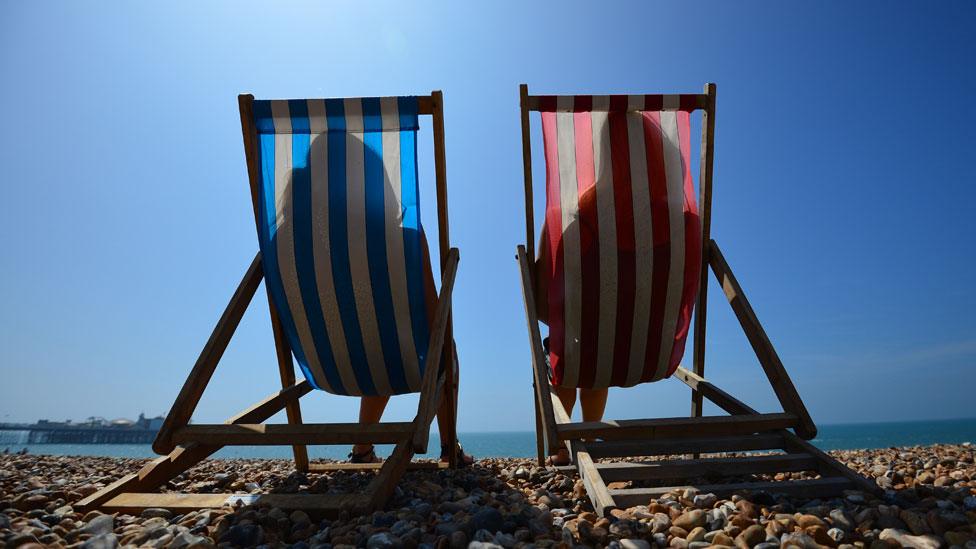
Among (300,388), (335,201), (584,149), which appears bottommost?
(300,388)

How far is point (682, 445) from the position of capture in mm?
2482

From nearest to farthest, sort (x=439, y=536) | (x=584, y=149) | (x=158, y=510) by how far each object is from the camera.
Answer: (x=439, y=536)
(x=158, y=510)
(x=584, y=149)

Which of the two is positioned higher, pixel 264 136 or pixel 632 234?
pixel 264 136

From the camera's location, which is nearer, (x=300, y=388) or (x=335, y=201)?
(x=335, y=201)

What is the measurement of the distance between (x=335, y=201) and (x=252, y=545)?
1644mm

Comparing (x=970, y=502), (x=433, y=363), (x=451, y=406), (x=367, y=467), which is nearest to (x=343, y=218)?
(x=433, y=363)

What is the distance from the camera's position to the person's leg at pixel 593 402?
3344mm

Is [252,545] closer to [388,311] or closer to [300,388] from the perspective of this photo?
[388,311]

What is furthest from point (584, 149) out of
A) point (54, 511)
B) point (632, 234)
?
point (54, 511)

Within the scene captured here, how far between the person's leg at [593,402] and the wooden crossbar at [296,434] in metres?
1.54

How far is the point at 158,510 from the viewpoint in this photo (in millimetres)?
1887

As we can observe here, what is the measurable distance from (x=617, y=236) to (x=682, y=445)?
1.12 m

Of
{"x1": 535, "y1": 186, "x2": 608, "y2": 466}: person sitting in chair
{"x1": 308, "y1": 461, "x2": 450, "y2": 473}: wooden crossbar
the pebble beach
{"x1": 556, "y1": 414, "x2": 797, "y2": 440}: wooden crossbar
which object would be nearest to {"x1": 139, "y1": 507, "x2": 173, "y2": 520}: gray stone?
the pebble beach

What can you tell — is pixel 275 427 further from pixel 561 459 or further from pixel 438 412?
pixel 561 459
